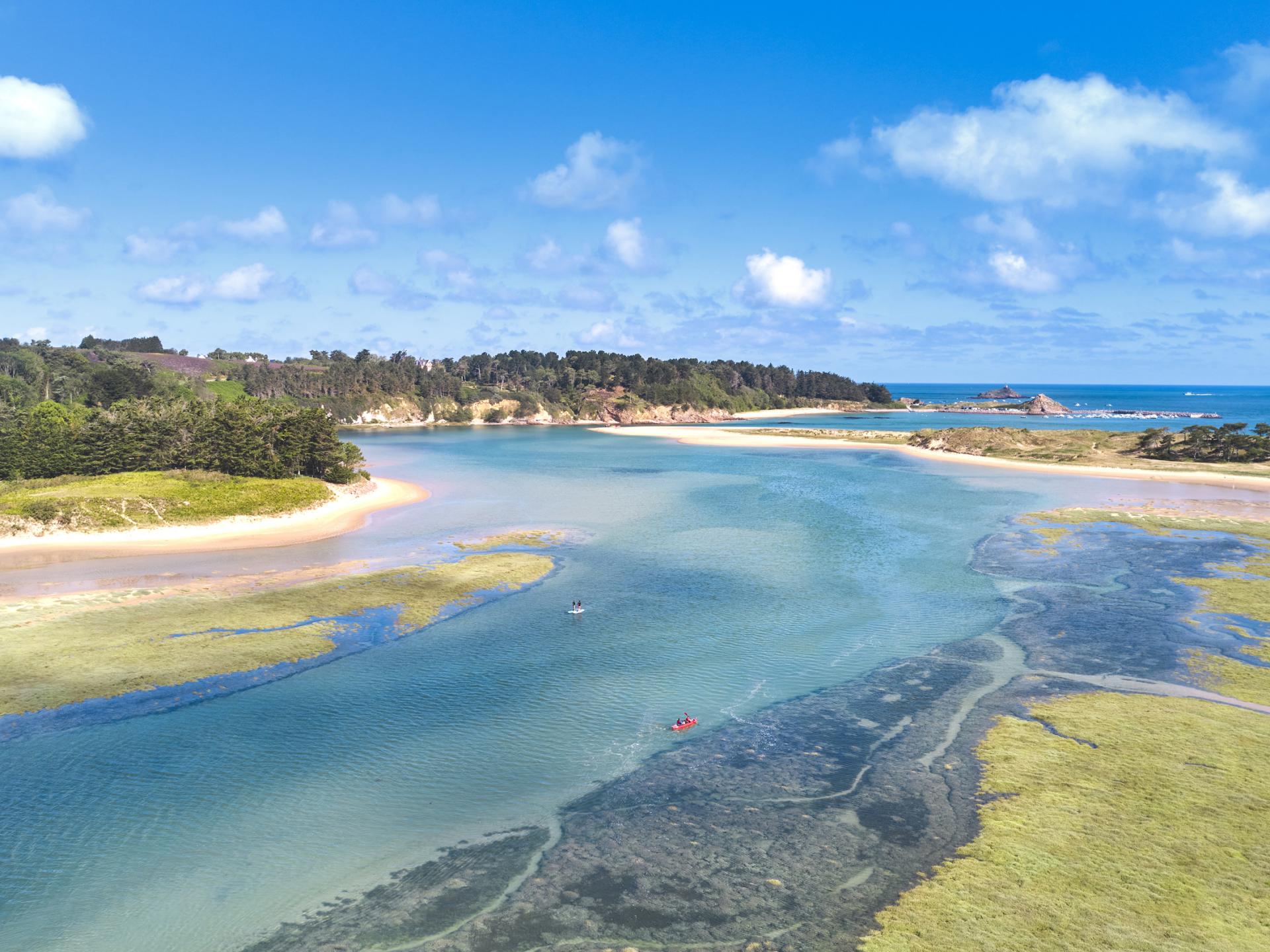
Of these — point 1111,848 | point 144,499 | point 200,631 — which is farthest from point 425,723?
point 144,499

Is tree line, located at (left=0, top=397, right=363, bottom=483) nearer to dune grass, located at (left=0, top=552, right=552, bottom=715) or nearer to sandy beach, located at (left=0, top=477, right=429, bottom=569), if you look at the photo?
sandy beach, located at (left=0, top=477, right=429, bottom=569)

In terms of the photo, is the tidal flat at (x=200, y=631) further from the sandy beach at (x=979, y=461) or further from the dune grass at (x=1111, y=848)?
the sandy beach at (x=979, y=461)

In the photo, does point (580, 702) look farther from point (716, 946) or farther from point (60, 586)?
point (60, 586)

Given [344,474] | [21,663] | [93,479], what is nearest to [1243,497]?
[344,474]

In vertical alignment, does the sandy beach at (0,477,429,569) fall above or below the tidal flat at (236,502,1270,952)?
above

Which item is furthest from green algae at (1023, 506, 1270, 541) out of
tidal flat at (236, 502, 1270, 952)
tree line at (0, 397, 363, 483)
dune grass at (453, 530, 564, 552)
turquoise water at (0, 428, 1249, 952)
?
tree line at (0, 397, 363, 483)

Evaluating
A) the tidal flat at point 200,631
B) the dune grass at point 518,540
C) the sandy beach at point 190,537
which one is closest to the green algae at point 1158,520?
the dune grass at point 518,540
